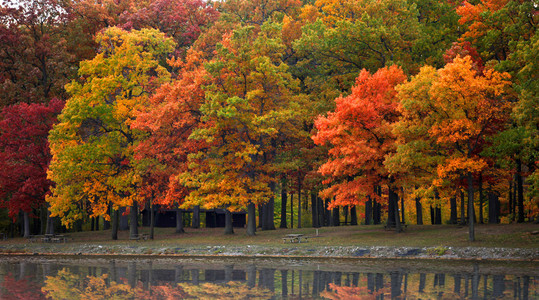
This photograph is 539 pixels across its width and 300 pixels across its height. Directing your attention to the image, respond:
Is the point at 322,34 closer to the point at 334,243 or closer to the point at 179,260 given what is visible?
the point at 334,243

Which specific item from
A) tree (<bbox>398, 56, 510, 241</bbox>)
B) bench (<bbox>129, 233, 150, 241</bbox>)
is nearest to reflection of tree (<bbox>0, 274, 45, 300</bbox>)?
bench (<bbox>129, 233, 150, 241</bbox>)

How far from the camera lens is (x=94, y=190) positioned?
4538 cm

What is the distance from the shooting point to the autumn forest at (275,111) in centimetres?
3500

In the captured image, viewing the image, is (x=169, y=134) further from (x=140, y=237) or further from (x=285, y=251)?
(x=285, y=251)

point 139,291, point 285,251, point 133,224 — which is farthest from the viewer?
point 133,224

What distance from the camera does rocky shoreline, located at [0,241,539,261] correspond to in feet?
97.5

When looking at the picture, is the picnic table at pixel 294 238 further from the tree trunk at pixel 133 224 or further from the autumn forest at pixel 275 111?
the tree trunk at pixel 133 224

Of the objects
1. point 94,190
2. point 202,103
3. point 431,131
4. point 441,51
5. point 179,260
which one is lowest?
point 179,260

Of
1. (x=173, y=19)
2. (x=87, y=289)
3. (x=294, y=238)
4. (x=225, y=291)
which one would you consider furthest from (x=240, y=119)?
(x=225, y=291)

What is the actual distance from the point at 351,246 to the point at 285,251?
418cm

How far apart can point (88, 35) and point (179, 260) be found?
34135 millimetres

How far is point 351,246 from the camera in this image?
34.1 meters

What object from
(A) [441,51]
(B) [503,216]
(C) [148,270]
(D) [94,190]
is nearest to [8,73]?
(D) [94,190]

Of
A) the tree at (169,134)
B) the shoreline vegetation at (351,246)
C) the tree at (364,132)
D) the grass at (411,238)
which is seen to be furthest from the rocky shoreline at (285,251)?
the tree at (364,132)
